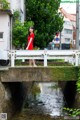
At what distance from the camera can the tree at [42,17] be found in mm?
36156

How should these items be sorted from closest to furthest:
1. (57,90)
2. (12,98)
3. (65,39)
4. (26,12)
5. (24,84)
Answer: (12,98) → (24,84) → (57,90) → (26,12) → (65,39)

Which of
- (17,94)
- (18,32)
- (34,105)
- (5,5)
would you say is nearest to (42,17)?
(18,32)

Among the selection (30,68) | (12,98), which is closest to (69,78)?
(30,68)

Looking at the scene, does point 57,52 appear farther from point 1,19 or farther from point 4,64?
point 1,19

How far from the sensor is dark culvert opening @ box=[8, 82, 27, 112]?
2039cm

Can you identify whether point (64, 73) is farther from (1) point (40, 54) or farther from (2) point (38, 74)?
(1) point (40, 54)

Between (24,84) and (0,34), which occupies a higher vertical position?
(0,34)

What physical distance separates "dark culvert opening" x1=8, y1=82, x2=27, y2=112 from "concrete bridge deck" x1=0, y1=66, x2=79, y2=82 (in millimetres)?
1624

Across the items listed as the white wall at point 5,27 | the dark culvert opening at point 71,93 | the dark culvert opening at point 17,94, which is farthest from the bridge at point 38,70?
the white wall at point 5,27

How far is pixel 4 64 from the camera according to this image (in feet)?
57.3

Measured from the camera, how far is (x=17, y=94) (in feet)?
73.7

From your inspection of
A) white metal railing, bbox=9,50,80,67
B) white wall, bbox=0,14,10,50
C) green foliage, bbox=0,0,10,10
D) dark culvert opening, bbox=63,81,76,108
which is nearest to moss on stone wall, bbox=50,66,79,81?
white metal railing, bbox=9,50,80,67

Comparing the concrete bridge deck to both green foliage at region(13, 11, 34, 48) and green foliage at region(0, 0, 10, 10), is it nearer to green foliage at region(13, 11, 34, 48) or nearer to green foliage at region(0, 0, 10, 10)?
green foliage at region(0, 0, 10, 10)

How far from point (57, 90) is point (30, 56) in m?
16.9
